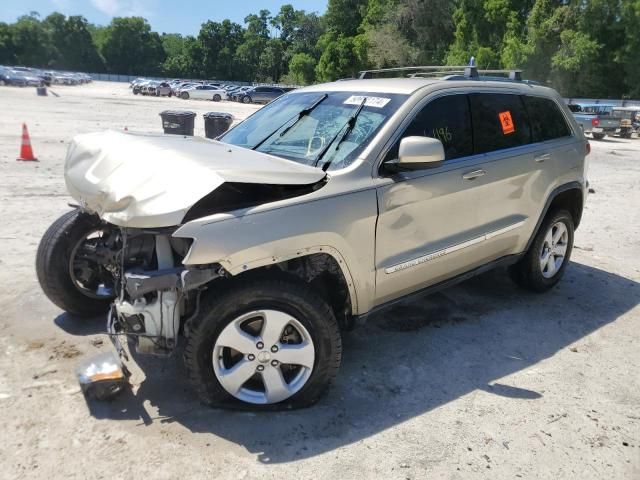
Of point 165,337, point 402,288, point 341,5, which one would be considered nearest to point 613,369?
point 402,288

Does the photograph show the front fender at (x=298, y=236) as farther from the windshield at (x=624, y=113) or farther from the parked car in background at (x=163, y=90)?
the parked car in background at (x=163, y=90)

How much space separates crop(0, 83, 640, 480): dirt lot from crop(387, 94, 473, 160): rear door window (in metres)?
1.43

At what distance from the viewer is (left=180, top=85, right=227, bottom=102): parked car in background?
50.5m

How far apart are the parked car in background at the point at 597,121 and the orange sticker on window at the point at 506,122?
1957 centimetres

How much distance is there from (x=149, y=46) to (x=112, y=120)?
105271 mm

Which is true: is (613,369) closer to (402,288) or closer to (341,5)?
(402,288)

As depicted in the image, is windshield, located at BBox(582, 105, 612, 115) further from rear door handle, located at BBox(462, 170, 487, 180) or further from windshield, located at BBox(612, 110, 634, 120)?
rear door handle, located at BBox(462, 170, 487, 180)

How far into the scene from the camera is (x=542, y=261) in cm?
483

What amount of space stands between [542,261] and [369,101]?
2335mm

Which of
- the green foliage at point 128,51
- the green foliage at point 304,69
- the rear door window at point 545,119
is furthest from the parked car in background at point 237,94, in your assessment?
the green foliage at point 128,51

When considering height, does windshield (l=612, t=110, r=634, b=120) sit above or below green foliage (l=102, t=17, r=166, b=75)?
below

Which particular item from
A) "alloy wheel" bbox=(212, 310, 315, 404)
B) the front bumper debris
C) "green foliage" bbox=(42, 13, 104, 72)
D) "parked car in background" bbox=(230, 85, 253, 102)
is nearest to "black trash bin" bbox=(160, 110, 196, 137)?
the front bumper debris

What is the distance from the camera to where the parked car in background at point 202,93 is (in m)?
50.5

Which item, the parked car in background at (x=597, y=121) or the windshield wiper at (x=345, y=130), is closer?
the windshield wiper at (x=345, y=130)
